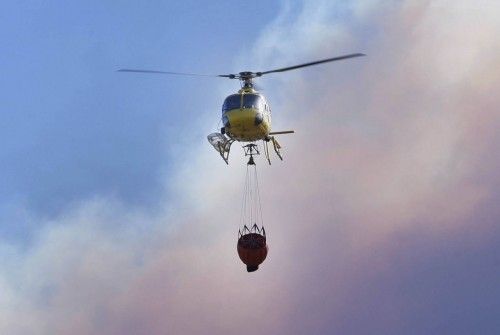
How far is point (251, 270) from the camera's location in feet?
382

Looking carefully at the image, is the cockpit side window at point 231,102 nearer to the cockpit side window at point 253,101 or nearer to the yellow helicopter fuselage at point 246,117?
the yellow helicopter fuselage at point 246,117

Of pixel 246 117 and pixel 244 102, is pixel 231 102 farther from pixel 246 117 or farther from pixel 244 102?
pixel 246 117

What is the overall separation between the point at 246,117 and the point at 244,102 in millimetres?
1930

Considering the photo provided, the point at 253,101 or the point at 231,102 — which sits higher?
the point at 231,102

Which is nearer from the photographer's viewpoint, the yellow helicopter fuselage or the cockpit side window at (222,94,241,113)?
the yellow helicopter fuselage

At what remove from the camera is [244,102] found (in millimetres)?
112500

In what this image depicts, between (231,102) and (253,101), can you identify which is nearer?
(253,101)

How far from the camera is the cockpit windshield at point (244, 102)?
368ft

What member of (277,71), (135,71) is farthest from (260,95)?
(135,71)

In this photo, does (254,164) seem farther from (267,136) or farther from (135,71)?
(135,71)

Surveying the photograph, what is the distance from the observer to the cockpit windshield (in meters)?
112

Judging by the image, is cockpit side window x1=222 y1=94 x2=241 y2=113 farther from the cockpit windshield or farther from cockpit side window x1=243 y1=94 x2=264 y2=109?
cockpit side window x1=243 y1=94 x2=264 y2=109

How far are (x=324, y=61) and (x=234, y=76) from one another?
11.5 meters

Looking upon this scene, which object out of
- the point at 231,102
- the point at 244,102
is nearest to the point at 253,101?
the point at 244,102
